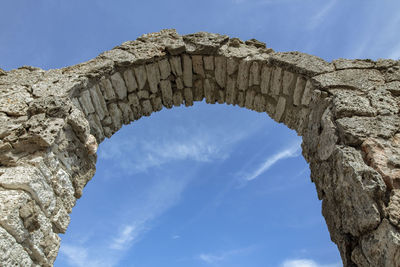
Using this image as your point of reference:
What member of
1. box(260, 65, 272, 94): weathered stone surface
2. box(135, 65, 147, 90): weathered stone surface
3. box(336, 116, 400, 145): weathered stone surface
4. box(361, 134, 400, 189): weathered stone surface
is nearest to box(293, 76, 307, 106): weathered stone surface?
box(260, 65, 272, 94): weathered stone surface

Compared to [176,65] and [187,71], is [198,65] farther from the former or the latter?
[176,65]

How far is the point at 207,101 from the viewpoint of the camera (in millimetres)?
4805

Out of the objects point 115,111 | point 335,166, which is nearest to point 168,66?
point 115,111

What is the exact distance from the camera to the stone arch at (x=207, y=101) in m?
2.39

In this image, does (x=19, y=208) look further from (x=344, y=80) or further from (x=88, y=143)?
(x=344, y=80)

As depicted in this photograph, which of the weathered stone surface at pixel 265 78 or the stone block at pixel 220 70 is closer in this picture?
the weathered stone surface at pixel 265 78

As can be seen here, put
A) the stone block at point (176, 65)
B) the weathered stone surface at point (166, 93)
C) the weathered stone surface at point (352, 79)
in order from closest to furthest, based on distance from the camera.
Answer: the weathered stone surface at point (352, 79) → the stone block at point (176, 65) → the weathered stone surface at point (166, 93)

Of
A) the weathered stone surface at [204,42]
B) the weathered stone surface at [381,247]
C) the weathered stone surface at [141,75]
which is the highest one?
the weathered stone surface at [204,42]

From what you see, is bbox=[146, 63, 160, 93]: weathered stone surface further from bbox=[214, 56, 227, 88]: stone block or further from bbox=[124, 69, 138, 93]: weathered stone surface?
bbox=[214, 56, 227, 88]: stone block

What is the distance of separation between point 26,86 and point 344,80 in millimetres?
3549

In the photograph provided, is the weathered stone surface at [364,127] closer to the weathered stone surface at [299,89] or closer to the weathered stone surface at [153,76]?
the weathered stone surface at [299,89]

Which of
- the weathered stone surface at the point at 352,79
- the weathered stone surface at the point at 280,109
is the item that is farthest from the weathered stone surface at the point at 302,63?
the weathered stone surface at the point at 280,109

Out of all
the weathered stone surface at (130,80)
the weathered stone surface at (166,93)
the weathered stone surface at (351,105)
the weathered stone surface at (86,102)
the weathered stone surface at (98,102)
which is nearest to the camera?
the weathered stone surface at (351,105)

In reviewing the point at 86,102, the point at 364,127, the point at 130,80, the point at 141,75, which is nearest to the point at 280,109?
the point at 364,127
